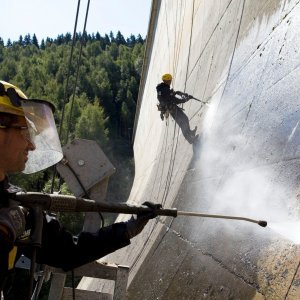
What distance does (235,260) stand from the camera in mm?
3234

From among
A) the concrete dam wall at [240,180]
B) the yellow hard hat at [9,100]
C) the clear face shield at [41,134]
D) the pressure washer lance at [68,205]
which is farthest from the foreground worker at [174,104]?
the yellow hard hat at [9,100]

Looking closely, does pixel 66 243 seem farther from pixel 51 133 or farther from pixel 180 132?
pixel 180 132

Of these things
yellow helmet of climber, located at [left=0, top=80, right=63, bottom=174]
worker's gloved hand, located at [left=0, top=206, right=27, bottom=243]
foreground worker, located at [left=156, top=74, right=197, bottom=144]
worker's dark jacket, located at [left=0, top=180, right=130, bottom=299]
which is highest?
yellow helmet of climber, located at [left=0, top=80, right=63, bottom=174]

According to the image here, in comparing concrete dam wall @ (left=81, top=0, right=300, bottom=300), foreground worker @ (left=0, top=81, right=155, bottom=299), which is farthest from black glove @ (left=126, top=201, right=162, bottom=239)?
concrete dam wall @ (left=81, top=0, right=300, bottom=300)

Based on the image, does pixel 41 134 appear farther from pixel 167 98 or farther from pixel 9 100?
pixel 167 98

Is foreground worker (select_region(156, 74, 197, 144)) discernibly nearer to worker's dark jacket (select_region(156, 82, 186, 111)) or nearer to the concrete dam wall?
worker's dark jacket (select_region(156, 82, 186, 111))

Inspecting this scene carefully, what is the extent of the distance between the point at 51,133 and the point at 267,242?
1.47 meters

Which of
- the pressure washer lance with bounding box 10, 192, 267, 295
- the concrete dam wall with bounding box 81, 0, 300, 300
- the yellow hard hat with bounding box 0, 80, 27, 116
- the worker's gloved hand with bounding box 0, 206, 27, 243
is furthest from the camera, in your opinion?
the concrete dam wall with bounding box 81, 0, 300, 300

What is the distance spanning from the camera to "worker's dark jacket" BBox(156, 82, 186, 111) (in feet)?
31.0

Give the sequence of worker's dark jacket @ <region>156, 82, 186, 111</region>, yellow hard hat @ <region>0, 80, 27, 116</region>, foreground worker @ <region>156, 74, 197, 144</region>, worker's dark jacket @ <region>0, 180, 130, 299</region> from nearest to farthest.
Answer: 1. yellow hard hat @ <region>0, 80, 27, 116</region>
2. worker's dark jacket @ <region>0, 180, 130, 299</region>
3. foreground worker @ <region>156, 74, 197, 144</region>
4. worker's dark jacket @ <region>156, 82, 186, 111</region>

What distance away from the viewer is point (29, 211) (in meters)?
2.58

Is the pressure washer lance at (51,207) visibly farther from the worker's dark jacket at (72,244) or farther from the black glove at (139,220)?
the worker's dark jacket at (72,244)

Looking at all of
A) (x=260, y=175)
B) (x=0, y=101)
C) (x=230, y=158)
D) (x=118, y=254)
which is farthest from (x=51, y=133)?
(x=118, y=254)

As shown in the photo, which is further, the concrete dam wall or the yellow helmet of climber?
the concrete dam wall
